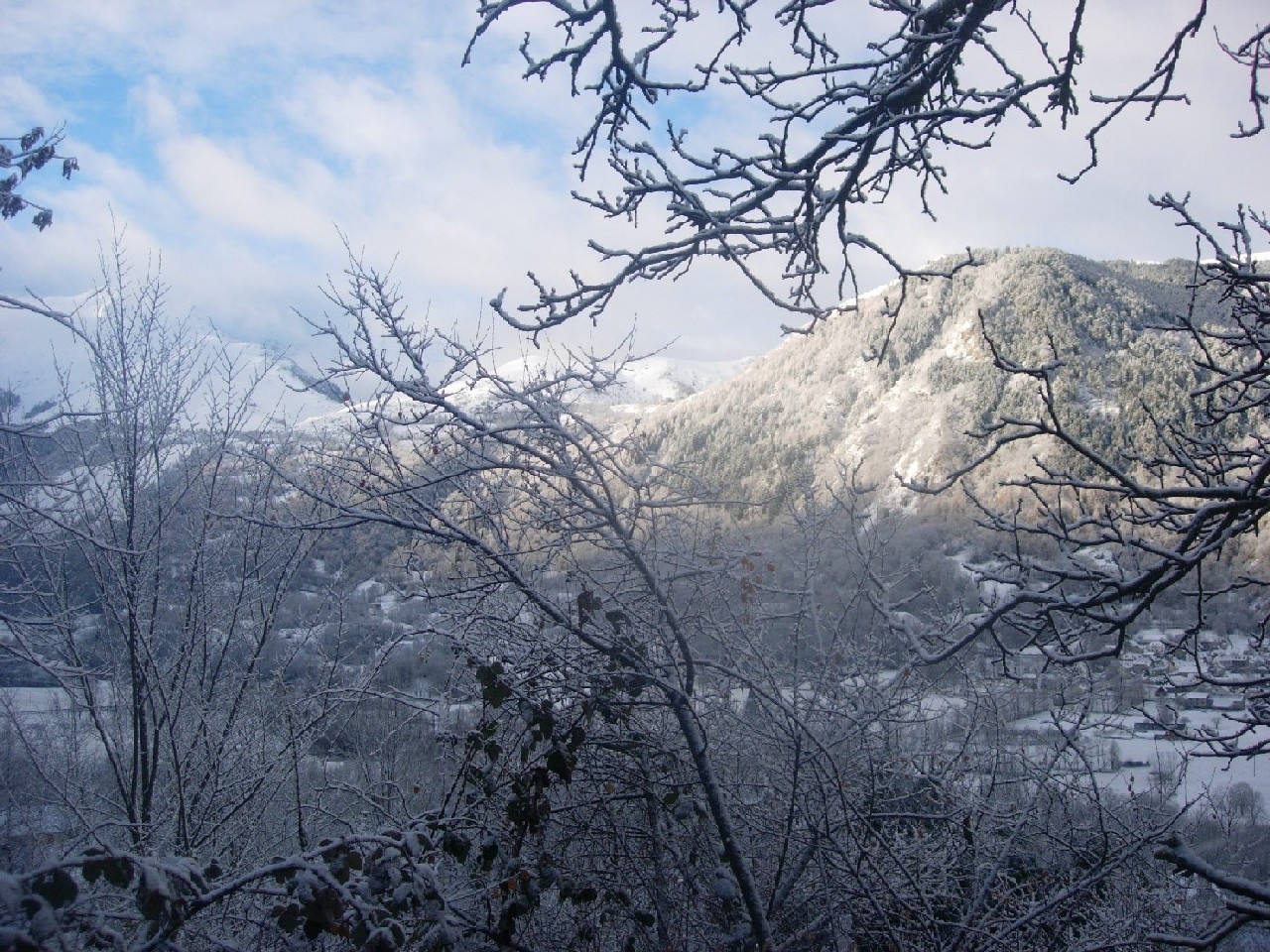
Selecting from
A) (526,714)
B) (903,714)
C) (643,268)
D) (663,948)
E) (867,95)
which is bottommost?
(663,948)

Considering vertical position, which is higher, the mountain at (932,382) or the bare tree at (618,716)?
the mountain at (932,382)

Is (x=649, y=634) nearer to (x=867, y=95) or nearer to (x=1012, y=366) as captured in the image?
(x=1012, y=366)

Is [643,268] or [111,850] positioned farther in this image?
[643,268]

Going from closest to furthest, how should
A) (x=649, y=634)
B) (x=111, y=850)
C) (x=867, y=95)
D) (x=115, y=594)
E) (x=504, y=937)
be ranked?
(x=111, y=850)
(x=867, y=95)
(x=504, y=937)
(x=649, y=634)
(x=115, y=594)

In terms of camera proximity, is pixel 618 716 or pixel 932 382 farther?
pixel 932 382

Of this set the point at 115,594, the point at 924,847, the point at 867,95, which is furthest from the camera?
the point at 115,594

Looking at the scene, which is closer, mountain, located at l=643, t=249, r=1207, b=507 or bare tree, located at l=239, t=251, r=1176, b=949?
bare tree, located at l=239, t=251, r=1176, b=949

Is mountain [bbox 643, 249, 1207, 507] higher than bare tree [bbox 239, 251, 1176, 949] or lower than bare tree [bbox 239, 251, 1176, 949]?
higher

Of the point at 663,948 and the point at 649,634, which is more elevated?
the point at 649,634

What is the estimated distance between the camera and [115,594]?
7.58 meters

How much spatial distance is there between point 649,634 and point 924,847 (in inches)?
→ 87.1

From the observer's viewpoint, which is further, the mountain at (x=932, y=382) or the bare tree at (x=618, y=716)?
the mountain at (x=932, y=382)

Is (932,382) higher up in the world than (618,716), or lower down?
higher up

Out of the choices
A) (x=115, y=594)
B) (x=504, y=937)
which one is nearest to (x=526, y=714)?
(x=504, y=937)
